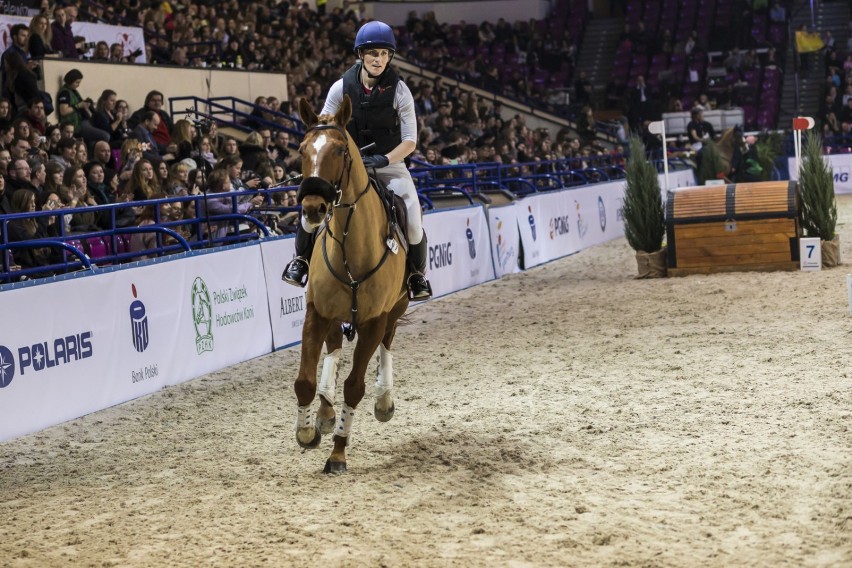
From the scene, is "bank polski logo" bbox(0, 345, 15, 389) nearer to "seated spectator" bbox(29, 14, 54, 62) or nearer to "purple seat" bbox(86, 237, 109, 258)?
"purple seat" bbox(86, 237, 109, 258)

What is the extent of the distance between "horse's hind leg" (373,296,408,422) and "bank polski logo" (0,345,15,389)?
2.77m

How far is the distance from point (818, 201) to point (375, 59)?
32.6 feet

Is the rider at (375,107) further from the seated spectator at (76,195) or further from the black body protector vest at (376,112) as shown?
the seated spectator at (76,195)

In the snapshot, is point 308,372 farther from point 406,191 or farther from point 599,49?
point 599,49

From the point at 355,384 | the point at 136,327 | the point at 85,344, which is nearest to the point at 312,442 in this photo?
the point at 355,384

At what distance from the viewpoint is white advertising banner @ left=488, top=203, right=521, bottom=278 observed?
17078 millimetres

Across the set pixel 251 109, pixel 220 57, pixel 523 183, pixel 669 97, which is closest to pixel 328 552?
pixel 523 183

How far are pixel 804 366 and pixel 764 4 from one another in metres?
31.6

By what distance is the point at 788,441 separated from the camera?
22.1ft

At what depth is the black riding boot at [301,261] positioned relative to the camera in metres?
6.97

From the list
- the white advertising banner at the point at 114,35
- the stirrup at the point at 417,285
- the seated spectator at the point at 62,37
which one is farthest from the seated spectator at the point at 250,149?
the stirrup at the point at 417,285

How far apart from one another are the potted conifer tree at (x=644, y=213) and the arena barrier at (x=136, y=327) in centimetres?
328

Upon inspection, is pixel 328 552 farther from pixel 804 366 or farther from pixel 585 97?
pixel 585 97

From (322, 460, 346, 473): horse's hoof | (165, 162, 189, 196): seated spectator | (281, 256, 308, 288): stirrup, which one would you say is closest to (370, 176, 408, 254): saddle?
(281, 256, 308, 288): stirrup
